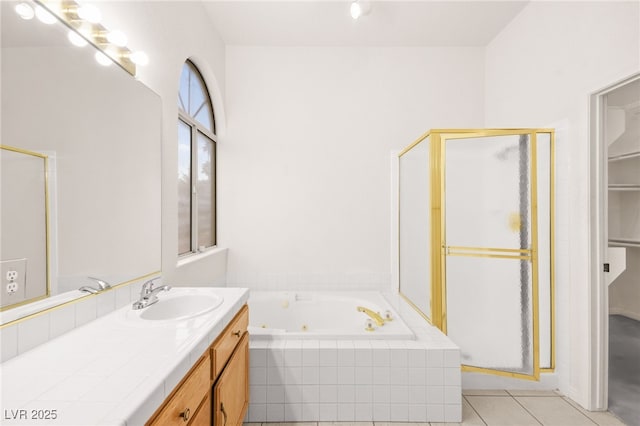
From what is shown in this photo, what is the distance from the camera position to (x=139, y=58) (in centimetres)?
147

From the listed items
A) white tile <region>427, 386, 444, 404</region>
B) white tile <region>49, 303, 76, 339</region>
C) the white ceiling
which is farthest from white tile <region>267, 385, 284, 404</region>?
the white ceiling

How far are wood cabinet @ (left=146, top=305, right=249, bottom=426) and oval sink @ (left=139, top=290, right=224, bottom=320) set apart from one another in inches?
6.9

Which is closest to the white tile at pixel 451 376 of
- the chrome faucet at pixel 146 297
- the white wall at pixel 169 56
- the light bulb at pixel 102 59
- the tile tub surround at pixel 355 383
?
the tile tub surround at pixel 355 383

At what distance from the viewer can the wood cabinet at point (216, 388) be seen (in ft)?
2.73

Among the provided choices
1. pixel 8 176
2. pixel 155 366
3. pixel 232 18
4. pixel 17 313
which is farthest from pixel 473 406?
pixel 232 18

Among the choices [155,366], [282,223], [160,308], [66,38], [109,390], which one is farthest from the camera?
[282,223]

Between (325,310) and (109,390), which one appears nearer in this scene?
(109,390)

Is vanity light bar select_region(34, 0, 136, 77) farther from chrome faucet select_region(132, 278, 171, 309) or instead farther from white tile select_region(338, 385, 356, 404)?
white tile select_region(338, 385, 356, 404)

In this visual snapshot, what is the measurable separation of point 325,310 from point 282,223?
887 mm

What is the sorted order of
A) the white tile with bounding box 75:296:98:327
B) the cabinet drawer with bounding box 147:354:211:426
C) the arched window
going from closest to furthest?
the cabinet drawer with bounding box 147:354:211:426 → the white tile with bounding box 75:296:98:327 → the arched window

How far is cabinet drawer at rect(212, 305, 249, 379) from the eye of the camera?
1.13 metres

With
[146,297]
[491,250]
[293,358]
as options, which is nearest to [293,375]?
[293,358]

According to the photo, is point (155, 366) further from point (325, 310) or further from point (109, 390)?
point (325, 310)

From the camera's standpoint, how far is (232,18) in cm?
241
